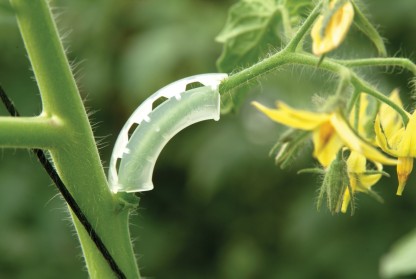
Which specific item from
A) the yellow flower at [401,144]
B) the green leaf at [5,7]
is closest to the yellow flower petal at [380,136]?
the yellow flower at [401,144]

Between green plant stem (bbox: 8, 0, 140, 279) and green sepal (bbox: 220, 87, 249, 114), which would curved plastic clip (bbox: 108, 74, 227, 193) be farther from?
green sepal (bbox: 220, 87, 249, 114)

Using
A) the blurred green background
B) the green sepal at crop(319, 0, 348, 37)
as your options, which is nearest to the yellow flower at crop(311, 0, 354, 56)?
the green sepal at crop(319, 0, 348, 37)

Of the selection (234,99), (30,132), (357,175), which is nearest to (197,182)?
(234,99)

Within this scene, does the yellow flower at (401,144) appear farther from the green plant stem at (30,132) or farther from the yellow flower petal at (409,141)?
the green plant stem at (30,132)

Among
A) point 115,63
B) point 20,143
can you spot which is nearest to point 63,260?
point 115,63

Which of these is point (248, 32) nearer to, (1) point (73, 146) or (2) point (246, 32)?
(2) point (246, 32)

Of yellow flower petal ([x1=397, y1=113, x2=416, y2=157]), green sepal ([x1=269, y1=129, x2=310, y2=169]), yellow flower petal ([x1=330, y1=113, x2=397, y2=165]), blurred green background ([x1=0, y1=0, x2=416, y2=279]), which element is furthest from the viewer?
blurred green background ([x1=0, y1=0, x2=416, y2=279])
